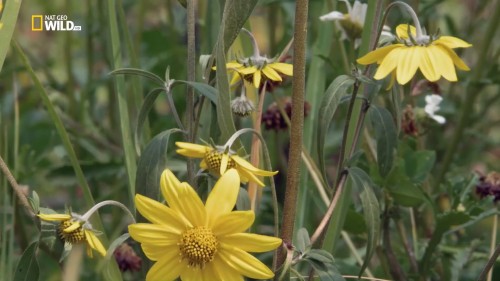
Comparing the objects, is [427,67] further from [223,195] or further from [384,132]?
[223,195]

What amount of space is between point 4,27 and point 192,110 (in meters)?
0.27

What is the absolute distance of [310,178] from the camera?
4.78 feet

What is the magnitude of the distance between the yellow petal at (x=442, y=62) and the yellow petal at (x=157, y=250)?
13.6 inches

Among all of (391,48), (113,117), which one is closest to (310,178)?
(391,48)

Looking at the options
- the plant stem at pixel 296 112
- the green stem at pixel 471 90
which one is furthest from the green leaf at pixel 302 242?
the green stem at pixel 471 90

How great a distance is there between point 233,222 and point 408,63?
0.86 feet

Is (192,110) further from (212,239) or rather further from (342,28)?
(342,28)

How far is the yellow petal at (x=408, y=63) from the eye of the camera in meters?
0.93

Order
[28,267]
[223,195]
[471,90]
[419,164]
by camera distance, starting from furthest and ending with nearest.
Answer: [471,90] < [419,164] < [28,267] < [223,195]

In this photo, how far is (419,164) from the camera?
4.71 feet

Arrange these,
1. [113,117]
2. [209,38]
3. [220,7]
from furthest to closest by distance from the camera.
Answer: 1. [113,117]
2. [209,38]
3. [220,7]

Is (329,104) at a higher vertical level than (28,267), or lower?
higher

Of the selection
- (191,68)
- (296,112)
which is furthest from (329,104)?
(191,68)

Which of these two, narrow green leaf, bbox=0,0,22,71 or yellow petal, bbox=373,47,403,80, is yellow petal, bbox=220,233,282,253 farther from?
narrow green leaf, bbox=0,0,22,71
